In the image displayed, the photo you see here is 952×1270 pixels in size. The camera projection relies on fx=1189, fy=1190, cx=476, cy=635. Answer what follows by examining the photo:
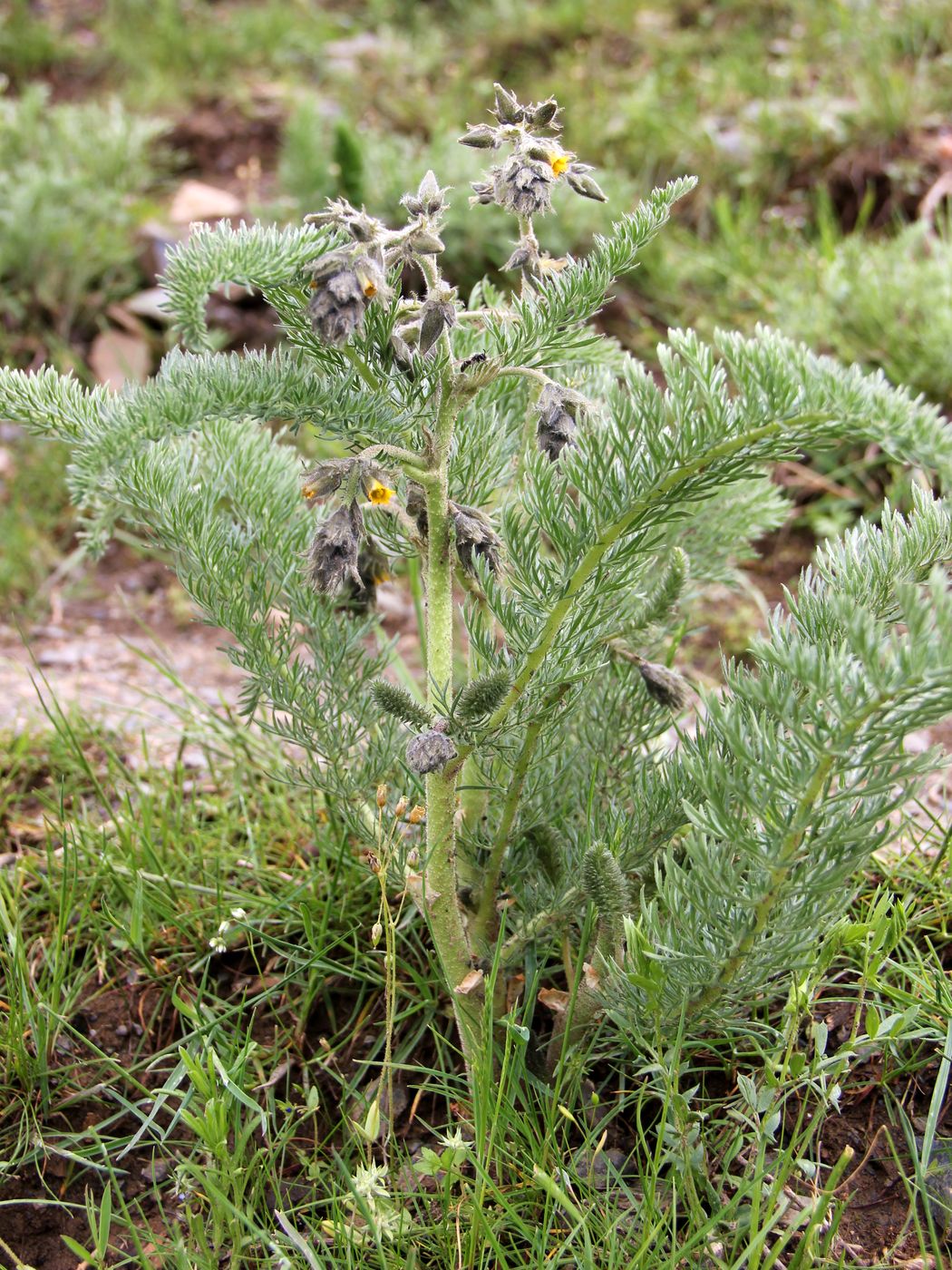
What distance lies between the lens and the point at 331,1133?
68.2 inches

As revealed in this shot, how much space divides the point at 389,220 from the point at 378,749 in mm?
3373

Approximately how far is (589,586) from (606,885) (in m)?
0.38

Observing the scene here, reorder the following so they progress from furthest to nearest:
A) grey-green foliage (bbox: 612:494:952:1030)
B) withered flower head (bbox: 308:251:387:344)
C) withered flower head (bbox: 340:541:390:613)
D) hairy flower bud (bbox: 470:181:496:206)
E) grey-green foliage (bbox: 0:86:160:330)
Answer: grey-green foliage (bbox: 0:86:160:330)
withered flower head (bbox: 340:541:390:613)
hairy flower bud (bbox: 470:181:496:206)
withered flower head (bbox: 308:251:387:344)
grey-green foliage (bbox: 612:494:952:1030)

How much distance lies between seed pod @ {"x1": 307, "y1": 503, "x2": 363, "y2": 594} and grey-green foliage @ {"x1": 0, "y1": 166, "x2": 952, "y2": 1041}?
0.36 ft

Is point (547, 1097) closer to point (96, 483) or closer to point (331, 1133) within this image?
point (331, 1133)

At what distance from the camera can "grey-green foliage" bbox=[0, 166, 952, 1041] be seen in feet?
4.16

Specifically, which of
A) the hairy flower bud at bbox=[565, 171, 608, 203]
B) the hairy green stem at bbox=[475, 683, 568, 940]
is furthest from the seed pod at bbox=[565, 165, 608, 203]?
the hairy green stem at bbox=[475, 683, 568, 940]

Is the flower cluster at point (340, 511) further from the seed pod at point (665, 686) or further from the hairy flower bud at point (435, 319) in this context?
the seed pod at point (665, 686)

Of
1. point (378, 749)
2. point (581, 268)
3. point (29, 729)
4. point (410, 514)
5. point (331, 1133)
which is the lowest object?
point (29, 729)

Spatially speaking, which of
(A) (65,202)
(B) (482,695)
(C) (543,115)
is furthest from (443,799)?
(A) (65,202)

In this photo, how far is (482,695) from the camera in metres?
1.42

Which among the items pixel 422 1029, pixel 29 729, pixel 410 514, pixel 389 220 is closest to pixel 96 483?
pixel 410 514

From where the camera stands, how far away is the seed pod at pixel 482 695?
1.41 metres

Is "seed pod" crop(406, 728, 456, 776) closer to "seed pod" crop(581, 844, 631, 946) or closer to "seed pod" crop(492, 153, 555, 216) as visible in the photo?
"seed pod" crop(581, 844, 631, 946)
